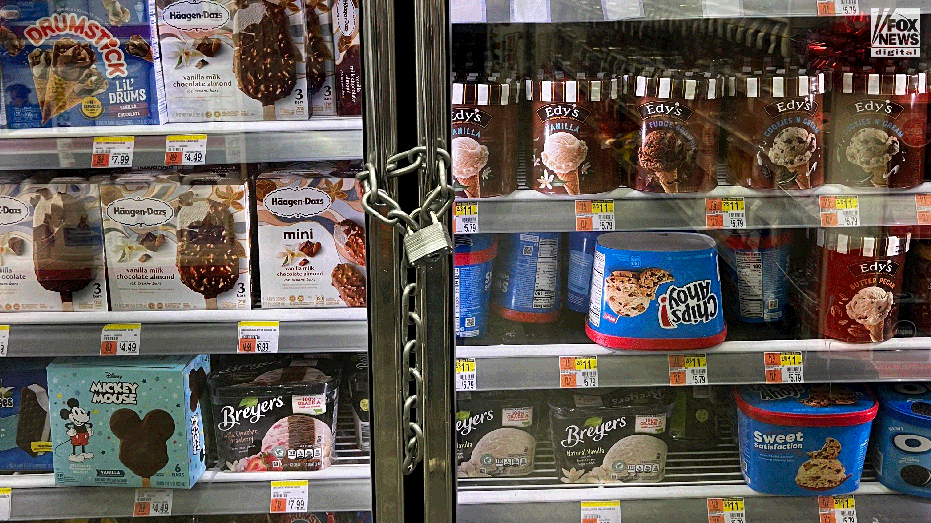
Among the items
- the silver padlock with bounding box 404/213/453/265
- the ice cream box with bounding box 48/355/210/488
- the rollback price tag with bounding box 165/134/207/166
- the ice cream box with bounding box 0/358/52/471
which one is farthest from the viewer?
the ice cream box with bounding box 0/358/52/471

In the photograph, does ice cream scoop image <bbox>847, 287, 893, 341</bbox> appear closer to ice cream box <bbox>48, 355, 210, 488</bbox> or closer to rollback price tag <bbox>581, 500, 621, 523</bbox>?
rollback price tag <bbox>581, 500, 621, 523</bbox>

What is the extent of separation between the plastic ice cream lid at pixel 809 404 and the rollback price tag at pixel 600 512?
0.34 m

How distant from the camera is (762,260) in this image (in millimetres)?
1628

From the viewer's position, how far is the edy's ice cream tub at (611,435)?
167 centimetres

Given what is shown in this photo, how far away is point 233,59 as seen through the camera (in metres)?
1.53

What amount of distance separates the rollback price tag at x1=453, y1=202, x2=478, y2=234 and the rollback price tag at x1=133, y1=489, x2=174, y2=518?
31.5 inches

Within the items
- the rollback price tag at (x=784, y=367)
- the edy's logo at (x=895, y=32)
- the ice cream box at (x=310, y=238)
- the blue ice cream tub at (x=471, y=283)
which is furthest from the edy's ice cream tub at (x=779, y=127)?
the ice cream box at (x=310, y=238)

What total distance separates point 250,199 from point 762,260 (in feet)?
3.49

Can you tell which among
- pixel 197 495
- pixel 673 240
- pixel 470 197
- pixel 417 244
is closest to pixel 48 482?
pixel 197 495

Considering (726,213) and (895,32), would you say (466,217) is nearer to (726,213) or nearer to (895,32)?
(726,213)

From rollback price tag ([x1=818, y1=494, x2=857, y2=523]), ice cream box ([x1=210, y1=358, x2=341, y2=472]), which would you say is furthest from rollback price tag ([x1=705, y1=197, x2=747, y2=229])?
ice cream box ([x1=210, y1=358, x2=341, y2=472])

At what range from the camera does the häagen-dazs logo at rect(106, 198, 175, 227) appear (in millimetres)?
1564

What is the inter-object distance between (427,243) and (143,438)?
0.98 m

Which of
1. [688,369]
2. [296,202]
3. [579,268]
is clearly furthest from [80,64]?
[688,369]
